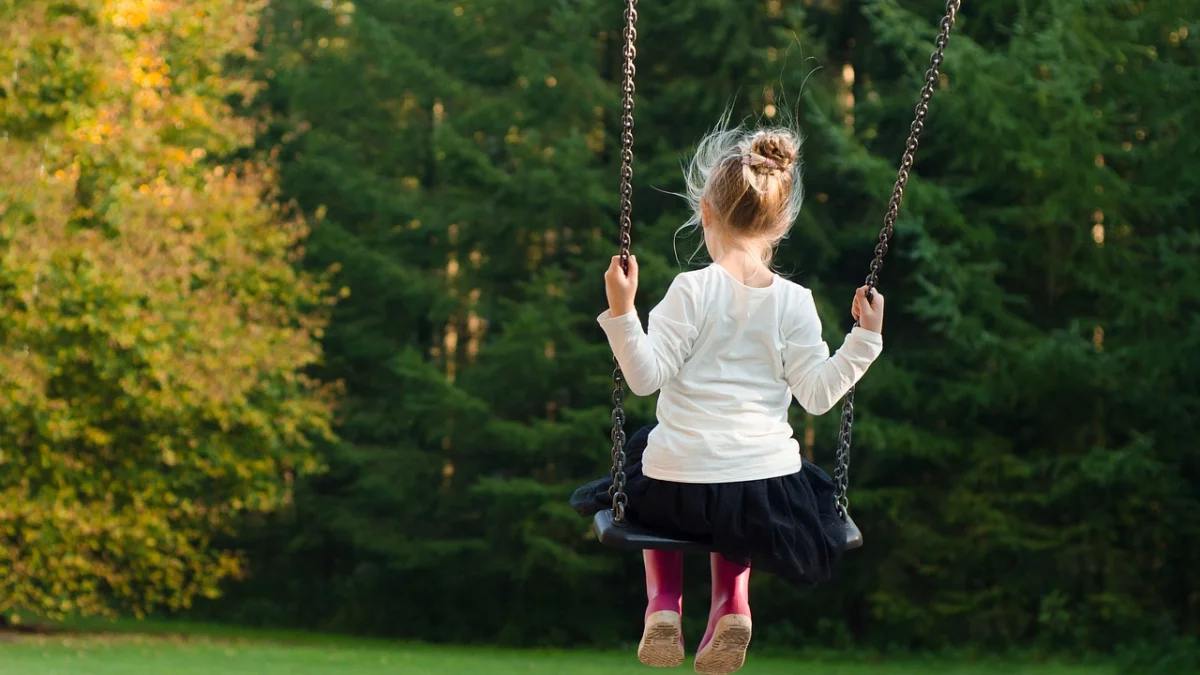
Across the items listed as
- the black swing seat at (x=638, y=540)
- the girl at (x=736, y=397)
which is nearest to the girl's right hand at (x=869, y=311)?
the girl at (x=736, y=397)

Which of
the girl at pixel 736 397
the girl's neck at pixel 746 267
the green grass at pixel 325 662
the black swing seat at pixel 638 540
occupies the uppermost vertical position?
the girl's neck at pixel 746 267

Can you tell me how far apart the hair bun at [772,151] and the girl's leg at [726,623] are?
3.16 ft

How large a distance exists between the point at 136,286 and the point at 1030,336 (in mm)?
7869

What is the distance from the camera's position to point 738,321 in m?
3.62

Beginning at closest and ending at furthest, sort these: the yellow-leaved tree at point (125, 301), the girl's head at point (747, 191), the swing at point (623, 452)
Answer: the swing at point (623, 452) < the girl's head at point (747, 191) < the yellow-leaved tree at point (125, 301)

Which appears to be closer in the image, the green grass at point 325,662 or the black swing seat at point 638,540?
the black swing seat at point 638,540

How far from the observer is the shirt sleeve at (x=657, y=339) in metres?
3.45

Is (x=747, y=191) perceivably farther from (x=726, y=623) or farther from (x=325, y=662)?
(x=325, y=662)

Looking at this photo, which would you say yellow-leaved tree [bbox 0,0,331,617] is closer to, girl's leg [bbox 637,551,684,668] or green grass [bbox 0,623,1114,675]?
green grass [bbox 0,623,1114,675]

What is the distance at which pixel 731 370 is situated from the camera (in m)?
3.62

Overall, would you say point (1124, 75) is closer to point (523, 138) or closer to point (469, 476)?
point (523, 138)

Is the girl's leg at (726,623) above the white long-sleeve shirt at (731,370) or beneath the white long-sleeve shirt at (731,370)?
beneath

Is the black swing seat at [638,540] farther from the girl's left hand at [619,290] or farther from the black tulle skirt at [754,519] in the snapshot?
the girl's left hand at [619,290]

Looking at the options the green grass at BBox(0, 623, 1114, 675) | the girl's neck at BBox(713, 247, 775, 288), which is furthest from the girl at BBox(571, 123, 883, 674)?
the green grass at BBox(0, 623, 1114, 675)
